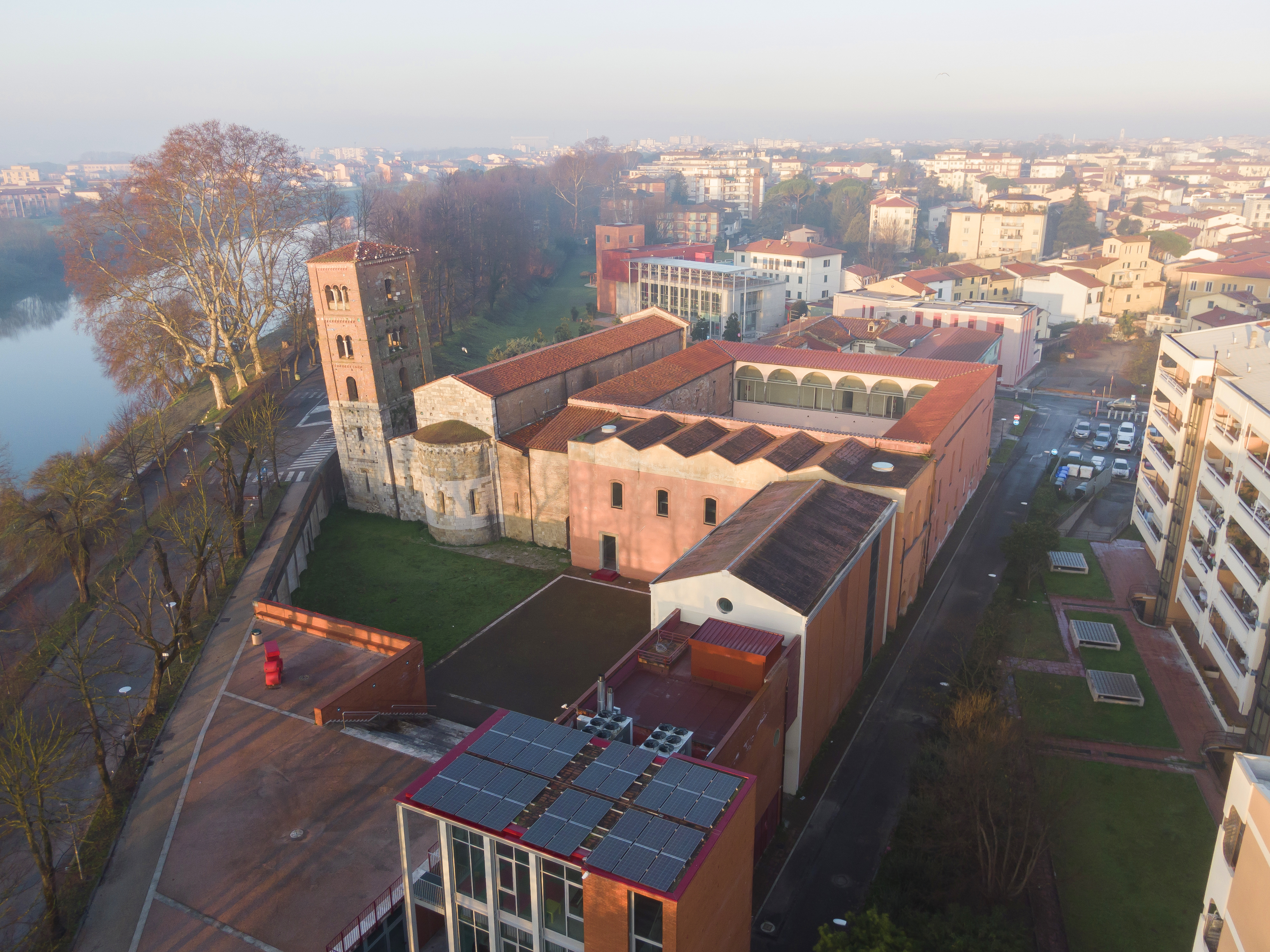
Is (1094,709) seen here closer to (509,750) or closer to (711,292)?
(509,750)

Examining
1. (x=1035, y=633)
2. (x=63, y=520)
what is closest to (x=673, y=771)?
(x=1035, y=633)

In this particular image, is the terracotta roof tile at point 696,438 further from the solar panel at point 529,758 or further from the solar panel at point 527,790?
the solar panel at point 527,790

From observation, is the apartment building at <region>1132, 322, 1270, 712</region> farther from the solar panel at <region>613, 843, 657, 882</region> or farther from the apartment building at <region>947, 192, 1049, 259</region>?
the apartment building at <region>947, 192, 1049, 259</region>

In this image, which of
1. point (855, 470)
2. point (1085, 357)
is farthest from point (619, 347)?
point (1085, 357)

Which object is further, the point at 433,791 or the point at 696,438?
the point at 696,438

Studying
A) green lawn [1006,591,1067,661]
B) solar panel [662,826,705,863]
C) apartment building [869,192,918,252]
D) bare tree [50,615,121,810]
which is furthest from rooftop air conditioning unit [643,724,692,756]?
apartment building [869,192,918,252]

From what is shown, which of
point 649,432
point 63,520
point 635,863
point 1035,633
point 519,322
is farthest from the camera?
point 519,322

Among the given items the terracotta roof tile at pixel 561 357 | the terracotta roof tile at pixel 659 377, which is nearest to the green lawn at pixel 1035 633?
the terracotta roof tile at pixel 659 377
